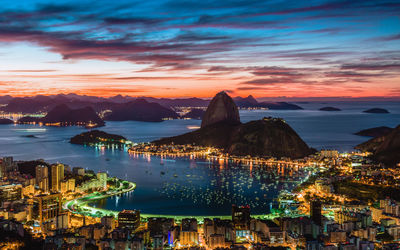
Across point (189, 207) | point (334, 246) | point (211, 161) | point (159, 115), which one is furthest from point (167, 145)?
point (159, 115)

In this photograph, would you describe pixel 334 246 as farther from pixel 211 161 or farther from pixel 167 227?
pixel 211 161

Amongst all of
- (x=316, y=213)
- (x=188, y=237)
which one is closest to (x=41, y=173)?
(x=188, y=237)

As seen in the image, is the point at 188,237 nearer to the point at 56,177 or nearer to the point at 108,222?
the point at 108,222

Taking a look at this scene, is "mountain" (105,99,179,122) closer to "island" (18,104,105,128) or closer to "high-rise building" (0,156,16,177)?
"island" (18,104,105,128)

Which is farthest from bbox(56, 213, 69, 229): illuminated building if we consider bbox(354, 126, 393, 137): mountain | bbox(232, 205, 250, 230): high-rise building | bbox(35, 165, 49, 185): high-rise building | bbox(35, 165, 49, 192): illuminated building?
bbox(354, 126, 393, 137): mountain

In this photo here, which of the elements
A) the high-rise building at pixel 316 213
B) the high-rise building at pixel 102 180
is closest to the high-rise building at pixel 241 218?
the high-rise building at pixel 316 213

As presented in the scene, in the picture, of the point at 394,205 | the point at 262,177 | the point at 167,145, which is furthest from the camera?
the point at 167,145

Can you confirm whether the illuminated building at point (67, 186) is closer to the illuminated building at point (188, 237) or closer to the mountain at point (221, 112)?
the illuminated building at point (188, 237)
